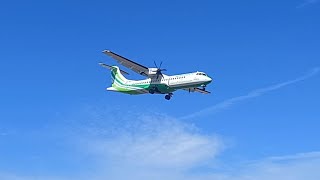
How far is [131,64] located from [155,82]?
7.28 metres

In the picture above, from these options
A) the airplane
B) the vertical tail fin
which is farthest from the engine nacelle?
the vertical tail fin

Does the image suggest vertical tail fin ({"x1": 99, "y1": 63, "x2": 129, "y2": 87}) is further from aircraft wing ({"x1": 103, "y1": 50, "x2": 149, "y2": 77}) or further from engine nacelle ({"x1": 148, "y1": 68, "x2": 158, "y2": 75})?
engine nacelle ({"x1": 148, "y1": 68, "x2": 158, "y2": 75})

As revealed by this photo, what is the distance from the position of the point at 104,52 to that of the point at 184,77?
1826 cm

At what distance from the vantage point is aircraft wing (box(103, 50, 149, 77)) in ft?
419

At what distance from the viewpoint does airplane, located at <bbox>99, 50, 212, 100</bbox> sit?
123000 millimetres

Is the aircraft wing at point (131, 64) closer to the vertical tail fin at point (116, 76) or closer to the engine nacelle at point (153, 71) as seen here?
the engine nacelle at point (153, 71)

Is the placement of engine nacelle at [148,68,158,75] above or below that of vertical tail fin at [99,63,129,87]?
below

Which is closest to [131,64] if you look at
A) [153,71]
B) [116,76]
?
[153,71]

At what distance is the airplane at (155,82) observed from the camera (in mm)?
123000

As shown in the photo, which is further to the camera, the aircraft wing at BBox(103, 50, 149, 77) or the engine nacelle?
the engine nacelle

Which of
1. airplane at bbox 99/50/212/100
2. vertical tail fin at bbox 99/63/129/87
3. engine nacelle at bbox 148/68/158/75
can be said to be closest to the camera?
airplane at bbox 99/50/212/100

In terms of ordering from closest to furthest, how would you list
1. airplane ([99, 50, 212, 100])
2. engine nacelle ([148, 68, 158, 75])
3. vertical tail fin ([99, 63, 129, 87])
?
airplane ([99, 50, 212, 100]) < engine nacelle ([148, 68, 158, 75]) < vertical tail fin ([99, 63, 129, 87])

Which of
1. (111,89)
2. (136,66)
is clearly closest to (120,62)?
(136,66)

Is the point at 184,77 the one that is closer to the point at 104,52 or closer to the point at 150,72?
the point at 150,72
